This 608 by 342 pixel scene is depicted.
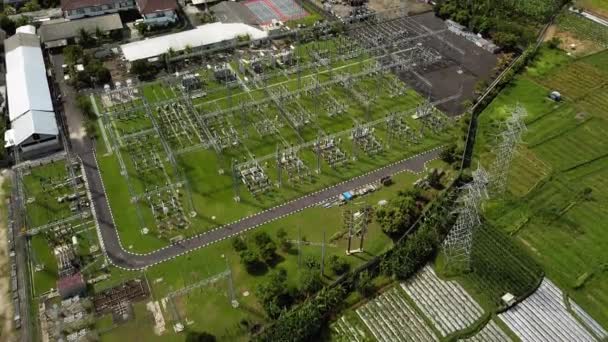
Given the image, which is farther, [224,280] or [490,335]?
[224,280]

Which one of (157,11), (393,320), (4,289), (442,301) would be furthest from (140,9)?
(442,301)

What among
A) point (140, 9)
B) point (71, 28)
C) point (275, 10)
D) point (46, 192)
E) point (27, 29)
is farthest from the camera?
point (275, 10)

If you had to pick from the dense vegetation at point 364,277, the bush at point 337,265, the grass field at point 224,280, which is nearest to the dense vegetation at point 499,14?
the dense vegetation at point 364,277

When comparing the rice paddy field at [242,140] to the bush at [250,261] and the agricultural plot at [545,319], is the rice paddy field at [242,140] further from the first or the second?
the agricultural plot at [545,319]

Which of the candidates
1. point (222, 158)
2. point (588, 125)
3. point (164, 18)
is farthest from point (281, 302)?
point (164, 18)

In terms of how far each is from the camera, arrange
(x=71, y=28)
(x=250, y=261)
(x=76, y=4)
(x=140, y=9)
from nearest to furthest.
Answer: (x=250, y=261), (x=71, y=28), (x=76, y=4), (x=140, y=9)

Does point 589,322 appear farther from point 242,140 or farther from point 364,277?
point 242,140
